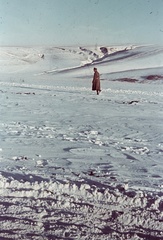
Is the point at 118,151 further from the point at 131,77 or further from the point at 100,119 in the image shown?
the point at 131,77

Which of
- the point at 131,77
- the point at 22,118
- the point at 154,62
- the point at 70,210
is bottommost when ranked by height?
the point at 70,210

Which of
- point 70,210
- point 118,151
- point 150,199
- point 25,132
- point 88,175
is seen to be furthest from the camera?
point 25,132

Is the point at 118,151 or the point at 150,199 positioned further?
the point at 118,151

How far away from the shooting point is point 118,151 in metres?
6.61

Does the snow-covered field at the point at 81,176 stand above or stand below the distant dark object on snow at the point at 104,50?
below

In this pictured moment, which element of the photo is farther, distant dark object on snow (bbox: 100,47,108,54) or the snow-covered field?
distant dark object on snow (bbox: 100,47,108,54)

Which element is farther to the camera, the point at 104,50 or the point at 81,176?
the point at 104,50

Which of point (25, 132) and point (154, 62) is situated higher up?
point (154, 62)

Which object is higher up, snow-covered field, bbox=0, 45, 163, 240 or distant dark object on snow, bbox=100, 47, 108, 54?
distant dark object on snow, bbox=100, 47, 108, 54

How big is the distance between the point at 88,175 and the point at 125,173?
57 centimetres

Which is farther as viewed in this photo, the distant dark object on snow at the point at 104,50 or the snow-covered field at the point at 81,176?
the distant dark object on snow at the point at 104,50

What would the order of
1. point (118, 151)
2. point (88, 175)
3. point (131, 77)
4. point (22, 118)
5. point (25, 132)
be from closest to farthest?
1. point (88, 175)
2. point (118, 151)
3. point (25, 132)
4. point (22, 118)
5. point (131, 77)

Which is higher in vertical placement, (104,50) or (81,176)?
(104,50)

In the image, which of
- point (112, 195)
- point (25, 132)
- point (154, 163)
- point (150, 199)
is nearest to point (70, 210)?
point (112, 195)
